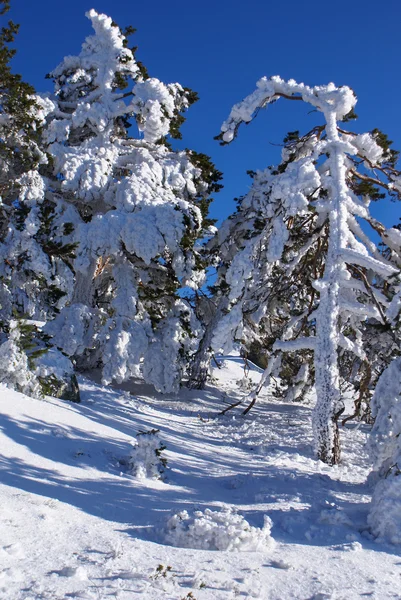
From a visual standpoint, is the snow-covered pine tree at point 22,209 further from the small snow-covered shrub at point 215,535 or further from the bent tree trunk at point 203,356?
the small snow-covered shrub at point 215,535

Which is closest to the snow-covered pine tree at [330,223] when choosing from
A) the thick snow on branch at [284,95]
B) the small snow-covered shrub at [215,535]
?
the thick snow on branch at [284,95]

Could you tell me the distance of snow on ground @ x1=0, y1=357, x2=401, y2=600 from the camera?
3686 mm

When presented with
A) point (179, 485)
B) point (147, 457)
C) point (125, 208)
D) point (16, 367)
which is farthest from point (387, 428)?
point (125, 208)

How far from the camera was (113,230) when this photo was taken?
44.1 feet

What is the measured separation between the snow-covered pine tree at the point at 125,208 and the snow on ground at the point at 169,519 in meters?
4.54

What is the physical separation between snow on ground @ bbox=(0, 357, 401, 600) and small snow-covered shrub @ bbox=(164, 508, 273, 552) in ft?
0.04

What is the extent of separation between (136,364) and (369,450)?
811 centimetres

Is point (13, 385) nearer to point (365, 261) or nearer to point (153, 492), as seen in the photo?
point (153, 492)

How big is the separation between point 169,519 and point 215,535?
1.64ft

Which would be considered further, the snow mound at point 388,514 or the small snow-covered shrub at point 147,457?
the small snow-covered shrub at point 147,457

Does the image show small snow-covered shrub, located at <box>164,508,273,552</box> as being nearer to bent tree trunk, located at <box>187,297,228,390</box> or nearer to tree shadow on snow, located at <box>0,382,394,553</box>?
tree shadow on snow, located at <box>0,382,394,553</box>

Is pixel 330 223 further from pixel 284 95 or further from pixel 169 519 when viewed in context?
pixel 169 519

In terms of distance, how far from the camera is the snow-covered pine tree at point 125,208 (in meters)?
13.5

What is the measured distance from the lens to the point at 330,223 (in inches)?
377
